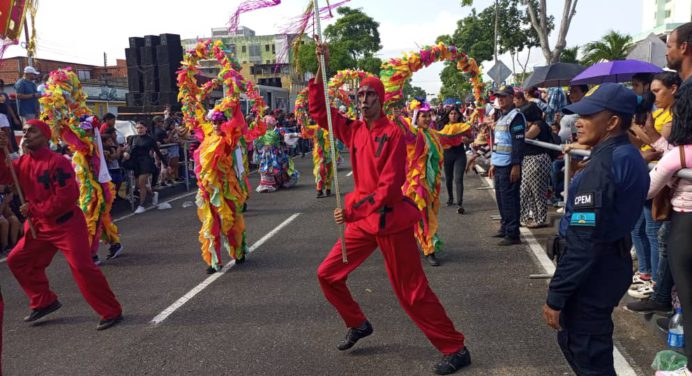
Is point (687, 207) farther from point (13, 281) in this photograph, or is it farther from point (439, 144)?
point (13, 281)

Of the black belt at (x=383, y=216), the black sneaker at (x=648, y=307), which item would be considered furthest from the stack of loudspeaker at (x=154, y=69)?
the black sneaker at (x=648, y=307)

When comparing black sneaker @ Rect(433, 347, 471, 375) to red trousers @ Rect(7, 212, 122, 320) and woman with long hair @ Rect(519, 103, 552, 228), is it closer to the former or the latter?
red trousers @ Rect(7, 212, 122, 320)

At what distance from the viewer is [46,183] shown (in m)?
4.95

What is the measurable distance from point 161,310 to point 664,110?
4887 millimetres

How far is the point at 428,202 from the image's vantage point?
22.3ft

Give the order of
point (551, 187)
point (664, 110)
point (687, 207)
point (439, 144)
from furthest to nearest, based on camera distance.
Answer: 1. point (551, 187)
2. point (439, 144)
3. point (664, 110)
4. point (687, 207)

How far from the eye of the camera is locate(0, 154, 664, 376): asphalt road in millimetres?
4035

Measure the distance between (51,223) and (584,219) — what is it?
176 inches

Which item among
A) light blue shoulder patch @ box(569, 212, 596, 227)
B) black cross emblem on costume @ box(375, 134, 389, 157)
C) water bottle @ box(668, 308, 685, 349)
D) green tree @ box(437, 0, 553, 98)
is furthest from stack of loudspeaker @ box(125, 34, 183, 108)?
light blue shoulder patch @ box(569, 212, 596, 227)

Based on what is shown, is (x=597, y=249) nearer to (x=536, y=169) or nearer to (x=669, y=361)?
(x=669, y=361)

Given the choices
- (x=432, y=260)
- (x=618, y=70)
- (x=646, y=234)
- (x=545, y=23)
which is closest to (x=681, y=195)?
(x=646, y=234)

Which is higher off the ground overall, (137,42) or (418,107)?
(137,42)

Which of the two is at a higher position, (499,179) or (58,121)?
(58,121)

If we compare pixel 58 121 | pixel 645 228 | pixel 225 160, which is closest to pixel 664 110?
pixel 645 228
